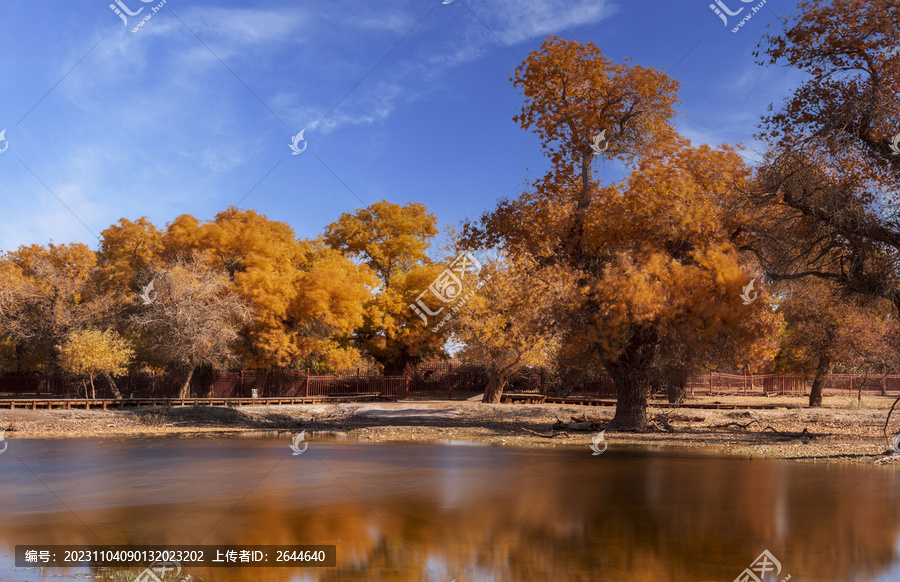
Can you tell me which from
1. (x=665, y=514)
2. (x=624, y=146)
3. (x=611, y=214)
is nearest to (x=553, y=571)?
(x=665, y=514)

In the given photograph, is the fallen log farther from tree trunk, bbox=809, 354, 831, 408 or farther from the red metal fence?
tree trunk, bbox=809, 354, 831, 408

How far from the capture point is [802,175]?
1808 cm

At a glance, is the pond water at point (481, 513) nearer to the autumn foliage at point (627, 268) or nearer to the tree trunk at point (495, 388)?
the autumn foliage at point (627, 268)

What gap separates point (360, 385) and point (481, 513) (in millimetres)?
34992

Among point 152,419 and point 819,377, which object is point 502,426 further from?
point 819,377

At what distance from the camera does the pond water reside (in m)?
7.45

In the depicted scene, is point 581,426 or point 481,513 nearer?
point 481,513

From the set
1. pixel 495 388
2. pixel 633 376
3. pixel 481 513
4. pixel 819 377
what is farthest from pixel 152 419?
pixel 819 377

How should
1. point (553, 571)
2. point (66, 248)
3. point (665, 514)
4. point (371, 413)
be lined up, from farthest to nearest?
1. point (66, 248)
2. point (371, 413)
3. point (665, 514)
4. point (553, 571)

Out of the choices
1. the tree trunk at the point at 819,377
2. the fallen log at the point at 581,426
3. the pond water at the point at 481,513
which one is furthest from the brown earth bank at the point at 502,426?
the pond water at the point at 481,513

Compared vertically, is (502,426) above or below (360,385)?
below

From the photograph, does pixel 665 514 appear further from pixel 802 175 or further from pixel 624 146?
pixel 624 146

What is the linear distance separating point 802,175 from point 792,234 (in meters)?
2.68

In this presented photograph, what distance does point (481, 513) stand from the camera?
1025cm
